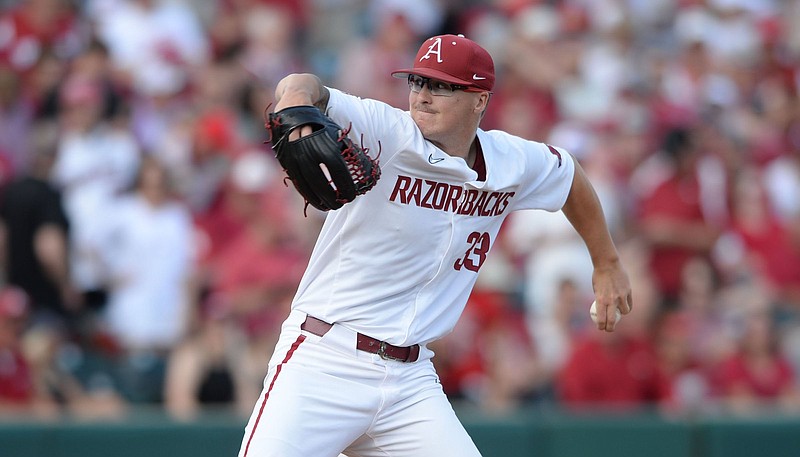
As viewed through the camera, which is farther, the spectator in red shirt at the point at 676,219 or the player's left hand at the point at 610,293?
the spectator in red shirt at the point at 676,219

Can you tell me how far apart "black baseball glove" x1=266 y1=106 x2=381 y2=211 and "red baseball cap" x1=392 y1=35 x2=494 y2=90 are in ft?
2.08

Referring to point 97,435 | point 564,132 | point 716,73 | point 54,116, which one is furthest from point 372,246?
point 716,73

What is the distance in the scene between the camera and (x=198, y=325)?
7789 mm

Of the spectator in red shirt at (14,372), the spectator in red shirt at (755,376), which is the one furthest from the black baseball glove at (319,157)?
the spectator in red shirt at (755,376)

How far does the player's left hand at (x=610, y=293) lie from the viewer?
4.90 metres

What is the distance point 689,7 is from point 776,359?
484 centimetres

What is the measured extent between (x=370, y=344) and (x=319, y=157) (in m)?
0.92

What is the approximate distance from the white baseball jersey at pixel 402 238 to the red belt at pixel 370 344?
1.0 inches

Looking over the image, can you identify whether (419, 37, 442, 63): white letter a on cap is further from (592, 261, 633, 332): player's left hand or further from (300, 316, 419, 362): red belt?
(592, 261, 633, 332): player's left hand

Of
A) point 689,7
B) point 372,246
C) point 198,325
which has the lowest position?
point 198,325

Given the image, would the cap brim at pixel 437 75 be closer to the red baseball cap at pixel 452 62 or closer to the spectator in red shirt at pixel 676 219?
the red baseball cap at pixel 452 62

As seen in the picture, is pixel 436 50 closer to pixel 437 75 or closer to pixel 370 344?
pixel 437 75

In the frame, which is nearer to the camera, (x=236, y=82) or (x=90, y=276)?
(x=90, y=276)

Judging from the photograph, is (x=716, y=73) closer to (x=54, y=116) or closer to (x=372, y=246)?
(x=54, y=116)
